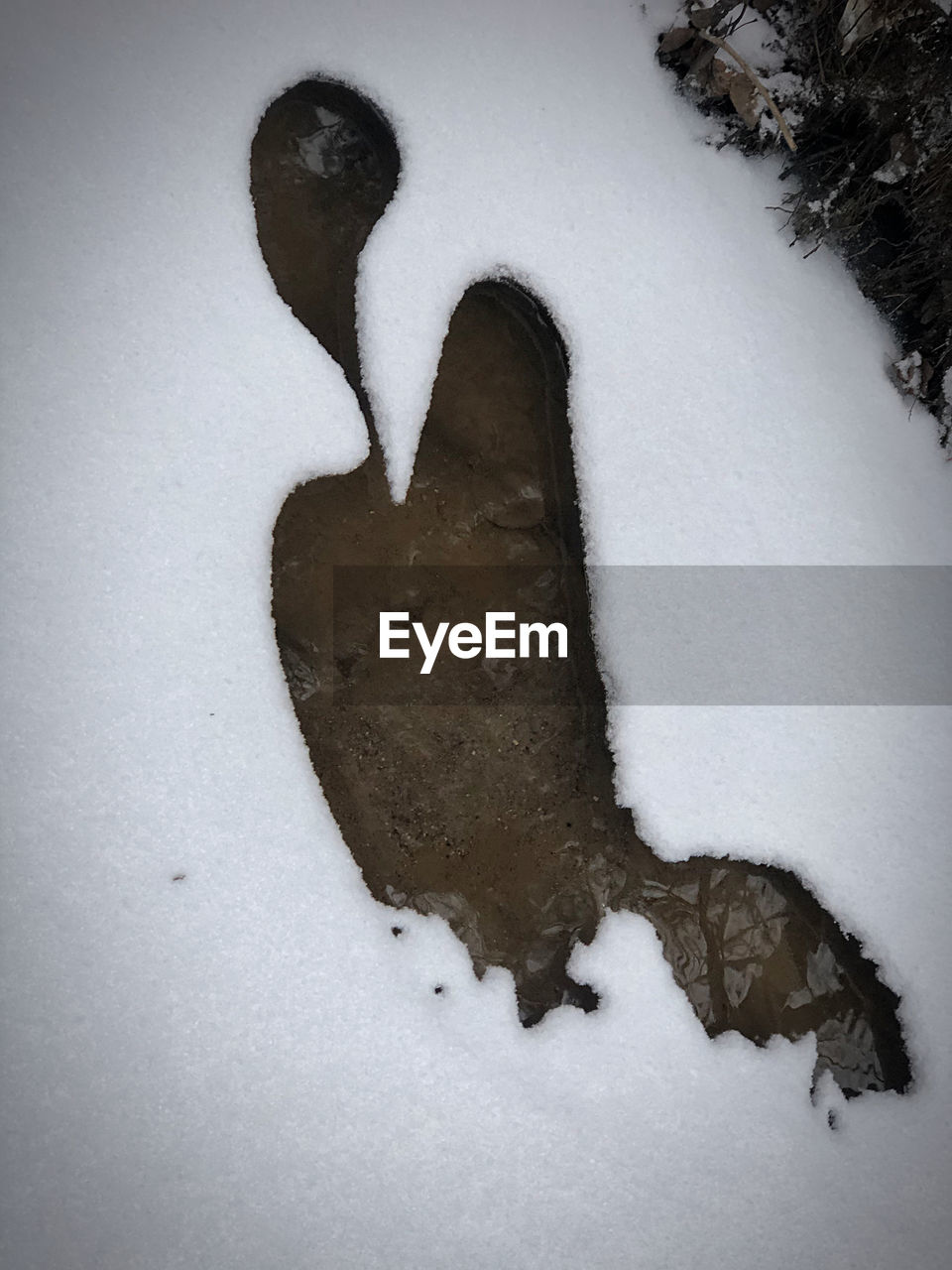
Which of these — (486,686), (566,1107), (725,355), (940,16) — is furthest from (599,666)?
(940,16)

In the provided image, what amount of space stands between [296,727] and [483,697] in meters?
0.54

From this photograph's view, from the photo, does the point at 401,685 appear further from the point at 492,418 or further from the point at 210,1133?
the point at 210,1133

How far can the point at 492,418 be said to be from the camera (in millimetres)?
2219

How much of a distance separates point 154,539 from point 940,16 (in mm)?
2493

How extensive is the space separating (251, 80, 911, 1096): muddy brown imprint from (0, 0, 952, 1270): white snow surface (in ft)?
0.25

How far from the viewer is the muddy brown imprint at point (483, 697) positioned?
2.11 metres

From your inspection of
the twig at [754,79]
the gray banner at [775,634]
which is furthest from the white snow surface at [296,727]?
the twig at [754,79]

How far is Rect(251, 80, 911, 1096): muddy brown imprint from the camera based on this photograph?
2111 mm

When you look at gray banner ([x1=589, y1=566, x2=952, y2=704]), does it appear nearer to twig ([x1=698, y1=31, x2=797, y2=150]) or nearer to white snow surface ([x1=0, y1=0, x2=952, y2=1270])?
white snow surface ([x1=0, y1=0, x2=952, y2=1270])

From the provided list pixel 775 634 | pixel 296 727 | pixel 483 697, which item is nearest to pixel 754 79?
pixel 775 634

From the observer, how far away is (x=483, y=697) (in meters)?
2.20

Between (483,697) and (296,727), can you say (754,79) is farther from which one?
(296,727)

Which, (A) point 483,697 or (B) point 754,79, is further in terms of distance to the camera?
(A) point 483,697

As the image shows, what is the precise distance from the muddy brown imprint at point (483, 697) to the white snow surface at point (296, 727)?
0.08 m
